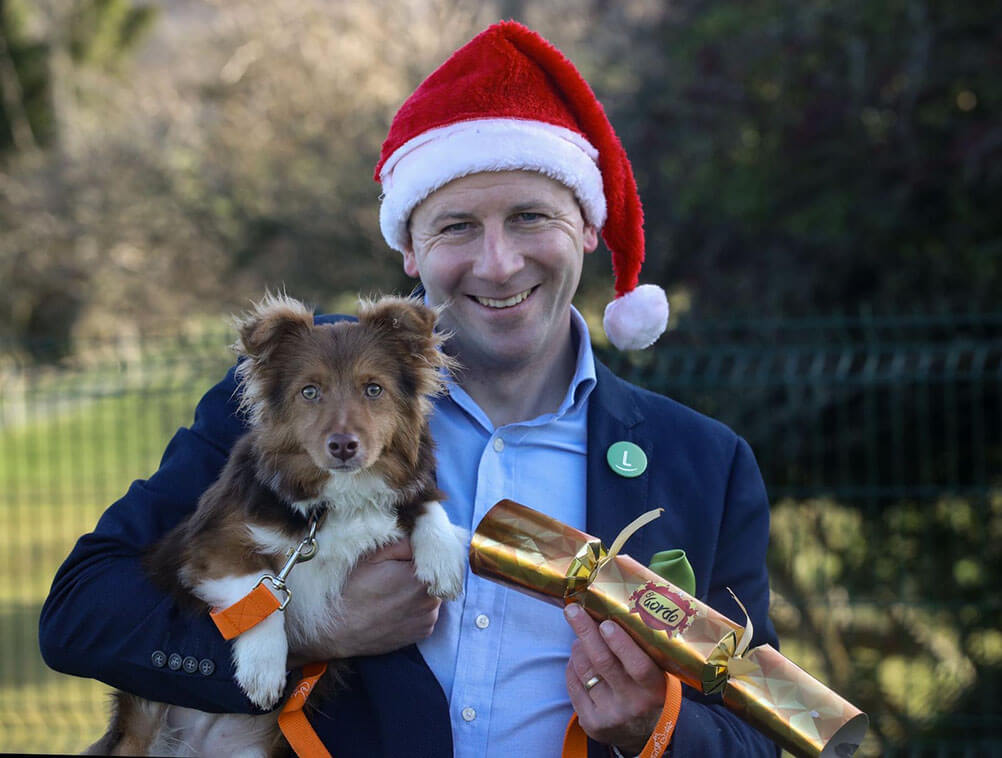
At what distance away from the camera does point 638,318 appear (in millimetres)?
3244

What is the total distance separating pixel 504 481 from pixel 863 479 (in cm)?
474

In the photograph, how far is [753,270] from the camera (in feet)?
24.1

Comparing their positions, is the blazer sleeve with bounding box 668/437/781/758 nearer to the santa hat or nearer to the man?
the man

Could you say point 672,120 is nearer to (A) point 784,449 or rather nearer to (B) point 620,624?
(A) point 784,449

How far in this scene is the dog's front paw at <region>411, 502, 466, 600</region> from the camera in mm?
2553

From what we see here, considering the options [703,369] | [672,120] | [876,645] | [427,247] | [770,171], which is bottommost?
[876,645]

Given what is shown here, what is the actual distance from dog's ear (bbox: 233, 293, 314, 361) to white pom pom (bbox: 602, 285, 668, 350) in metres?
1.03

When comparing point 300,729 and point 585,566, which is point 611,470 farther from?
point 300,729

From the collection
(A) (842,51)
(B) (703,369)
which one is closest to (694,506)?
(B) (703,369)

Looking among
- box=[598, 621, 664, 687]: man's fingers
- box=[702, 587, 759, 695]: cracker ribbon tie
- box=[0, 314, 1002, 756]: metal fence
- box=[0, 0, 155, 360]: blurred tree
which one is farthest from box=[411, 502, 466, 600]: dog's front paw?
box=[0, 0, 155, 360]: blurred tree

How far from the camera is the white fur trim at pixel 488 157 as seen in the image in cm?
290

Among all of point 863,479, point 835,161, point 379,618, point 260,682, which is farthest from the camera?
point 835,161

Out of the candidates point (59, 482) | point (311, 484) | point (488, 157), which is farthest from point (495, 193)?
point (59, 482)

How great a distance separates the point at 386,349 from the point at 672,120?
601 cm
